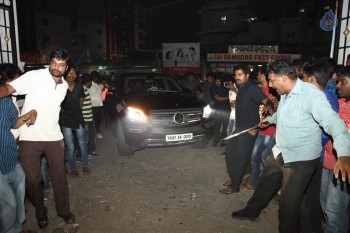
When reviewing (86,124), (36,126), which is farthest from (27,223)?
(86,124)

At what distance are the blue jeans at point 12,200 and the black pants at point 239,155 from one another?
9.56 ft

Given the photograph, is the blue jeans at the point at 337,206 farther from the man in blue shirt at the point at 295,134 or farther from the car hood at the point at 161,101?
the car hood at the point at 161,101

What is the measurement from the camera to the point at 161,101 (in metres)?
6.16

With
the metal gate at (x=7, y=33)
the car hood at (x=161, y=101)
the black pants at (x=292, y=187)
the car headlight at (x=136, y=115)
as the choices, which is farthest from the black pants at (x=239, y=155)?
the metal gate at (x=7, y=33)

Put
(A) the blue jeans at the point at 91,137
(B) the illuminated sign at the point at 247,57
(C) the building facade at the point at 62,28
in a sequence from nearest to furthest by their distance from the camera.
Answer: (A) the blue jeans at the point at 91,137 < (B) the illuminated sign at the point at 247,57 < (C) the building facade at the point at 62,28

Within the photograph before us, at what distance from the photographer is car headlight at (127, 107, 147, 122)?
5.65 meters

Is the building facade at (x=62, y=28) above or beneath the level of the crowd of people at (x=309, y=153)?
above

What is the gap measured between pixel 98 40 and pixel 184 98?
46.6 m

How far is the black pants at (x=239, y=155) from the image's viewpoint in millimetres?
4156

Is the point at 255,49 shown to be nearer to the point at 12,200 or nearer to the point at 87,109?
the point at 87,109

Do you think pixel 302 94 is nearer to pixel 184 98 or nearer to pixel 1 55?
pixel 184 98

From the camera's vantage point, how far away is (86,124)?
18.4 feet

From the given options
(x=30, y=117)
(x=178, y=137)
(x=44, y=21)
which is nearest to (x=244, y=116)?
(x=178, y=137)

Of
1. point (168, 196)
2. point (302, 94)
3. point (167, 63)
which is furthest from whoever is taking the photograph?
point (167, 63)
